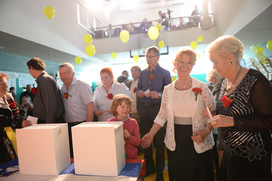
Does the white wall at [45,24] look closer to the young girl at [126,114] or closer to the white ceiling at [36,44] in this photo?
the white ceiling at [36,44]

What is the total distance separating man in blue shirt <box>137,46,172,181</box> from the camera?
2.31m

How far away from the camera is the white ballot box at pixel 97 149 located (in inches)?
41.0

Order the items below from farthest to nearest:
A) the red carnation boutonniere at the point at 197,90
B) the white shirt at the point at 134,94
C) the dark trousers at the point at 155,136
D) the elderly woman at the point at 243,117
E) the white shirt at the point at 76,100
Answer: the white shirt at the point at 134,94 → the dark trousers at the point at 155,136 → the white shirt at the point at 76,100 → the red carnation boutonniere at the point at 197,90 → the elderly woman at the point at 243,117

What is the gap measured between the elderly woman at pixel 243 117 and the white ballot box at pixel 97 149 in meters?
0.67

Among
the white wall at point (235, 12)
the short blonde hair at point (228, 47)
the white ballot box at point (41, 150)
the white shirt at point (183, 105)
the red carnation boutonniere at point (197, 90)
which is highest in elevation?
the white wall at point (235, 12)

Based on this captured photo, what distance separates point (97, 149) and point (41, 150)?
40cm

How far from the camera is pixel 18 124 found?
1706 millimetres

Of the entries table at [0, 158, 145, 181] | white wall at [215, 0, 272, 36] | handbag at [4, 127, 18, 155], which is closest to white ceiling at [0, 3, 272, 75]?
white wall at [215, 0, 272, 36]

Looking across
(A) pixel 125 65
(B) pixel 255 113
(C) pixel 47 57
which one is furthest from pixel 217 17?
(B) pixel 255 113

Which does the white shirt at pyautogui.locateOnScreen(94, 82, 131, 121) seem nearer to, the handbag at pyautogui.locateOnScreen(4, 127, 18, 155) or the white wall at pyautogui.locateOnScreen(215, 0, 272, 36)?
the handbag at pyautogui.locateOnScreen(4, 127, 18, 155)

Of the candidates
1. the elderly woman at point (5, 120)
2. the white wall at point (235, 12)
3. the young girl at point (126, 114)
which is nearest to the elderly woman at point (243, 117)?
the young girl at point (126, 114)

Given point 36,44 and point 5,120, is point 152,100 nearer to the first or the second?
point 5,120

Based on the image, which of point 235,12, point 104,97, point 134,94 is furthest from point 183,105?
point 235,12

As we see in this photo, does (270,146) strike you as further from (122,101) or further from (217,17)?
(217,17)
